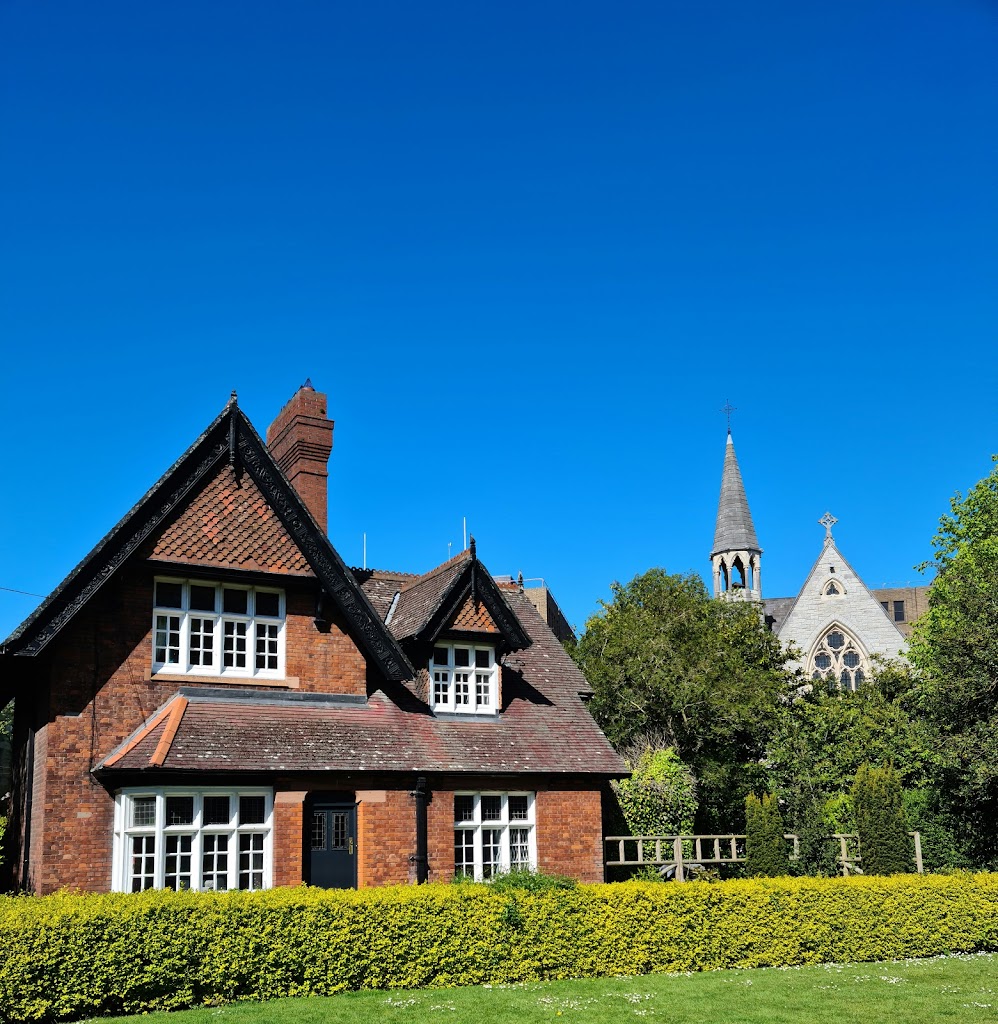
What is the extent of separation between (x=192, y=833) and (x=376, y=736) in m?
3.95

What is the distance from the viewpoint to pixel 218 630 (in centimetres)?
1997

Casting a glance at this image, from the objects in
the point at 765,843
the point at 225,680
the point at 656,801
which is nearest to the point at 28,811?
the point at 225,680

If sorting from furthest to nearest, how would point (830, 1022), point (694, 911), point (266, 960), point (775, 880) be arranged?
point (775, 880) < point (694, 911) < point (266, 960) < point (830, 1022)

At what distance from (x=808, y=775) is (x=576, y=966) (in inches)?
869

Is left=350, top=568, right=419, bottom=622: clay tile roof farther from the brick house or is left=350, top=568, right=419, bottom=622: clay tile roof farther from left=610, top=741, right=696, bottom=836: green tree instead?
left=610, top=741, right=696, bottom=836: green tree

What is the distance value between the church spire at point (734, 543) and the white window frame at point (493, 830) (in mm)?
63058

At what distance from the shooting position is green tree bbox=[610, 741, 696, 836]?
1117 inches

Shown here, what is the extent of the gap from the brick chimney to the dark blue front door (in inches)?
281

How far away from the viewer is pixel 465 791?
21078 mm

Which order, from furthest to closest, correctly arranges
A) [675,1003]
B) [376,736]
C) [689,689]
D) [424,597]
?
1. [689,689]
2. [424,597]
3. [376,736]
4. [675,1003]

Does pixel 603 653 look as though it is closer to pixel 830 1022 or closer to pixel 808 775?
pixel 808 775

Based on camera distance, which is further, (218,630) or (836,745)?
(836,745)

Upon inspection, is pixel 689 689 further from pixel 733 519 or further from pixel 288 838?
pixel 733 519

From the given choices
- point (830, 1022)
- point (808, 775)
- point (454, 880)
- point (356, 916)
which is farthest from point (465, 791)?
point (808, 775)
